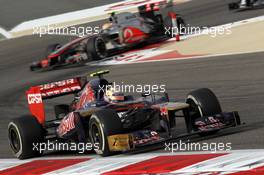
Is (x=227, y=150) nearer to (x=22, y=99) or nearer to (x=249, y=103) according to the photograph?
(x=249, y=103)

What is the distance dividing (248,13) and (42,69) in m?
8.04

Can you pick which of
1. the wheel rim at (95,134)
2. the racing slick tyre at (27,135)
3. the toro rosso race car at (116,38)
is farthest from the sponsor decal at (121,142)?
the toro rosso race car at (116,38)

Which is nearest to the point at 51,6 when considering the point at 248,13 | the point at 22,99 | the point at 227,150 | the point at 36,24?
the point at 36,24

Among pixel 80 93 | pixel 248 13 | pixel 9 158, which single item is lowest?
pixel 9 158

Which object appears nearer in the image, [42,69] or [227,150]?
[227,150]

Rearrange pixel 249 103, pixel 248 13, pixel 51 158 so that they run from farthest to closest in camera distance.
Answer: pixel 248 13 < pixel 249 103 < pixel 51 158

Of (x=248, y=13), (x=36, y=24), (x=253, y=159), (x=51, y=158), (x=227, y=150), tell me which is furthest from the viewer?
(x=36, y=24)

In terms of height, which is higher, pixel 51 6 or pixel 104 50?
pixel 51 6

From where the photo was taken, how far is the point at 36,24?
3247 centimetres

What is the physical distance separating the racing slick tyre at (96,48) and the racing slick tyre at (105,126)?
12.6 metres
